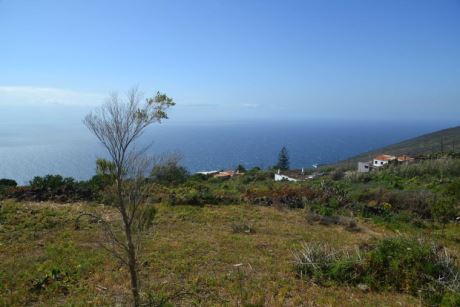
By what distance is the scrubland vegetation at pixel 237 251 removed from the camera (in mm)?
5375

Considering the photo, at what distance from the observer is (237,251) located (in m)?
7.79

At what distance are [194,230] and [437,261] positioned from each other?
6362 millimetres

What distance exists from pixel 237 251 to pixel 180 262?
1.59 meters

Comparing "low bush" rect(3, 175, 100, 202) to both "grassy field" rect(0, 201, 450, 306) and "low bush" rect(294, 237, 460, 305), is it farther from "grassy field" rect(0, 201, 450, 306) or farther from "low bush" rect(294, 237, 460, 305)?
"low bush" rect(294, 237, 460, 305)

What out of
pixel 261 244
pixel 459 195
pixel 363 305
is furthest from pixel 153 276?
pixel 459 195

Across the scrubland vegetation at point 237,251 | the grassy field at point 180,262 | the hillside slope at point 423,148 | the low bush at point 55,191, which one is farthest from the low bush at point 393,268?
the hillside slope at point 423,148

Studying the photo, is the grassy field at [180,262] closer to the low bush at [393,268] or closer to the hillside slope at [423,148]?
the low bush at [393,268]

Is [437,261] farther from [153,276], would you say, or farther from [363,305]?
[153,276]

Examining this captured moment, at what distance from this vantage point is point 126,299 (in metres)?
5.10

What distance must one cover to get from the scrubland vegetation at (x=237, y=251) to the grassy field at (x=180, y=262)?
3cm

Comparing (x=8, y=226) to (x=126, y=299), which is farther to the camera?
(x=8, y=226)

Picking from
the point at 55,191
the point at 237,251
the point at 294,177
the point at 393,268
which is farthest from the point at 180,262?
the point at 294,177

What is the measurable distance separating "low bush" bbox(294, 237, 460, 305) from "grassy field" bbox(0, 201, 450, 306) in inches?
A: 11.5

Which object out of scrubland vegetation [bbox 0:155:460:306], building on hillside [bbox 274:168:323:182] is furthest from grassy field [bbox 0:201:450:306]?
building on hillside [bbox 274:168:323:182]
